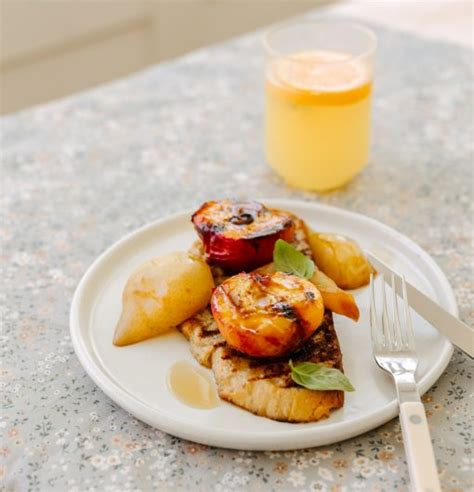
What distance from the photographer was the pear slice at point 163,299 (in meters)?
1.09

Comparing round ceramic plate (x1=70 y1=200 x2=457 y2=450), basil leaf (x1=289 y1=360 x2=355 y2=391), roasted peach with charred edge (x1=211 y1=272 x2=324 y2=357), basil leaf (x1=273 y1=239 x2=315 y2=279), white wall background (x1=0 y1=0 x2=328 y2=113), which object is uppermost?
→ roasted peach with charred edge (x1=211 y1=272 x2=324 y2=357)

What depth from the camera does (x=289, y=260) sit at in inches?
42.9

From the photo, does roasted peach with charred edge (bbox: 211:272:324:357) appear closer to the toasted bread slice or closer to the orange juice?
the toasted bread slice

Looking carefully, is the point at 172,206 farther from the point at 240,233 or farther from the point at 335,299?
the point at 335,299

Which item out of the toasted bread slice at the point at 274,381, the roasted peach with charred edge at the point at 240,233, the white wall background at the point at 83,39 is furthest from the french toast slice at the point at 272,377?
the white wall background at the point at 83,39

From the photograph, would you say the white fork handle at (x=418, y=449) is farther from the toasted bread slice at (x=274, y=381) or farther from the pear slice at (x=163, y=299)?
the pear slice at (x=163, y=299)

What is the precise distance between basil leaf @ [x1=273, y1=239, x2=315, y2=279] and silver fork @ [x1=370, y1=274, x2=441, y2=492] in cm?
11

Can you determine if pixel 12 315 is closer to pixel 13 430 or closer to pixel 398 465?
pixel 13 430

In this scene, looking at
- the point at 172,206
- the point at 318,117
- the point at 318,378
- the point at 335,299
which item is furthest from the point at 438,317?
the point at 172,206

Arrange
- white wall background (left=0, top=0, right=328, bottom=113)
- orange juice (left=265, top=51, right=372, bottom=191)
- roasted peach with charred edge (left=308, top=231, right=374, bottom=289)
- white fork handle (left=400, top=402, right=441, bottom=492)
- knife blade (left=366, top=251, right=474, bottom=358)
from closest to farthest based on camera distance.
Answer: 1. white fork handle (left=400, top=402, right=441, bottom=492)
2. knife blade (left=366, top=251, right=474, bottom=358)
3. roasted peach with charred edge (left=308, top=231, right=374, bottom=289)
4. orange juice (left=265, top=51, right=372, bottom=191)
5. white wall background (left=0, top=0, right=328, bottom=113)

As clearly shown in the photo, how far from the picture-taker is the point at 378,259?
119cm

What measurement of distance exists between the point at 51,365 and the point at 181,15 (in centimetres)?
285

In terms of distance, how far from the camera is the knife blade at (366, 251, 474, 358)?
1059 mm

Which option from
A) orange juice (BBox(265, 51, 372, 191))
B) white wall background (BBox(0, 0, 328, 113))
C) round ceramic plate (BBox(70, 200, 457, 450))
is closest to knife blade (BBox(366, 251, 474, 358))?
round ceramic plate (BBox(70, 200, 457, 450))
